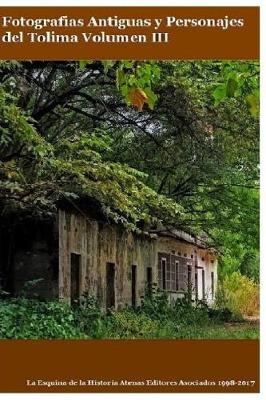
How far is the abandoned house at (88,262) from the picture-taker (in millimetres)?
14547

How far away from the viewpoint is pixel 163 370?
8133 mm

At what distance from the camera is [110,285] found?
1697 centimetres

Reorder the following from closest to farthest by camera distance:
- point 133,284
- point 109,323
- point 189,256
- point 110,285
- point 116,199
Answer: point 116,199, point 109,323, point 110,285, point 133,284, point 189,256

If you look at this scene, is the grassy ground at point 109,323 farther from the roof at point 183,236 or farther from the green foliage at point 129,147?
the roof at point 183,236

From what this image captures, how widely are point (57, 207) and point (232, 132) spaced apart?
3.63 m

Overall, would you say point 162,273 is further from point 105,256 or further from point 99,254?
point 99,254

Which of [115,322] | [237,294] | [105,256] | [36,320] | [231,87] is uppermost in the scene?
[231,87]

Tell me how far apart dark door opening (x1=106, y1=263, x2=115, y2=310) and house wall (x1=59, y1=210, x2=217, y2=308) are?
0.10 meters

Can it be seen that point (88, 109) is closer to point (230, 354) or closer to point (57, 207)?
point (57, 207)

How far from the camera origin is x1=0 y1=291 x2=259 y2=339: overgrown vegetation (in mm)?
10961

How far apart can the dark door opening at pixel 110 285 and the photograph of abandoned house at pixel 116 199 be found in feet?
0.09

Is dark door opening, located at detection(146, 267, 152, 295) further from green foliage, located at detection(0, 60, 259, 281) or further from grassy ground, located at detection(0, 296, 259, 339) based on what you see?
green foliage, located at detection(0, 60, 259, 281)

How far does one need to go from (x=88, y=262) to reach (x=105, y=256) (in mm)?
901

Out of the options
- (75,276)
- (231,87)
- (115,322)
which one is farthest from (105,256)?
(231,87)
